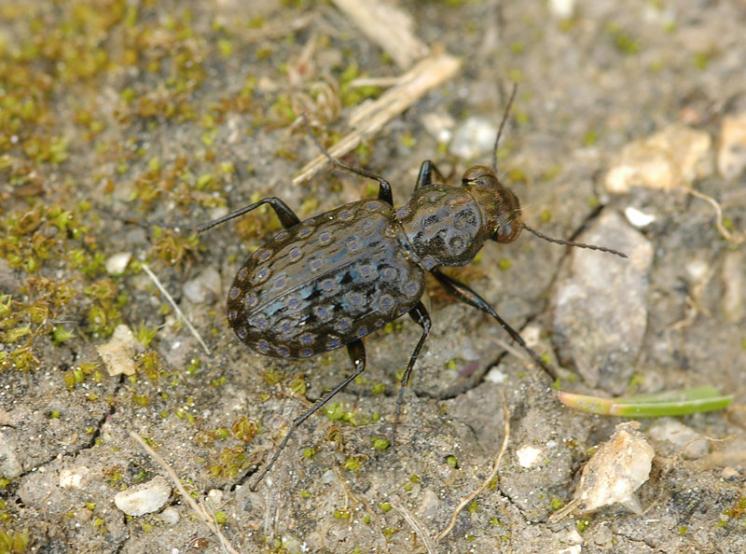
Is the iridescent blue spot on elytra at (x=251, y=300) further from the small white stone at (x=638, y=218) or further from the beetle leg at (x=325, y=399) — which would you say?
the small white stone at (x=638, y=218)

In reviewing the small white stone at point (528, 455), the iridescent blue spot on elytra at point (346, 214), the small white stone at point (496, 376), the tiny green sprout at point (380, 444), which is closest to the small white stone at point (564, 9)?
the iridescent blue spot on elytra at point (346, 214)

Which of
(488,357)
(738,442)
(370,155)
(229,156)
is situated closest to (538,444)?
(488,357)

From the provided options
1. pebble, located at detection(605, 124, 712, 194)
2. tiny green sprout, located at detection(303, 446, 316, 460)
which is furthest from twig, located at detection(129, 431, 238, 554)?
pebble, located at detection(605, 124, 712, 194)

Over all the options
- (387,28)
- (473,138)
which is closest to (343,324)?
(473,138)

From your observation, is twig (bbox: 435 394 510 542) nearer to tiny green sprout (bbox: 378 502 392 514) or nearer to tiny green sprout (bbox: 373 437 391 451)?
tiny green sprout (bbox: 378 502 392 514)

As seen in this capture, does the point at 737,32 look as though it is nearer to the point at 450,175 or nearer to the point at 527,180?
the point at 527,180

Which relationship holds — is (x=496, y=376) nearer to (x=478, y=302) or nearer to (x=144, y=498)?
(x=478, y=302)
